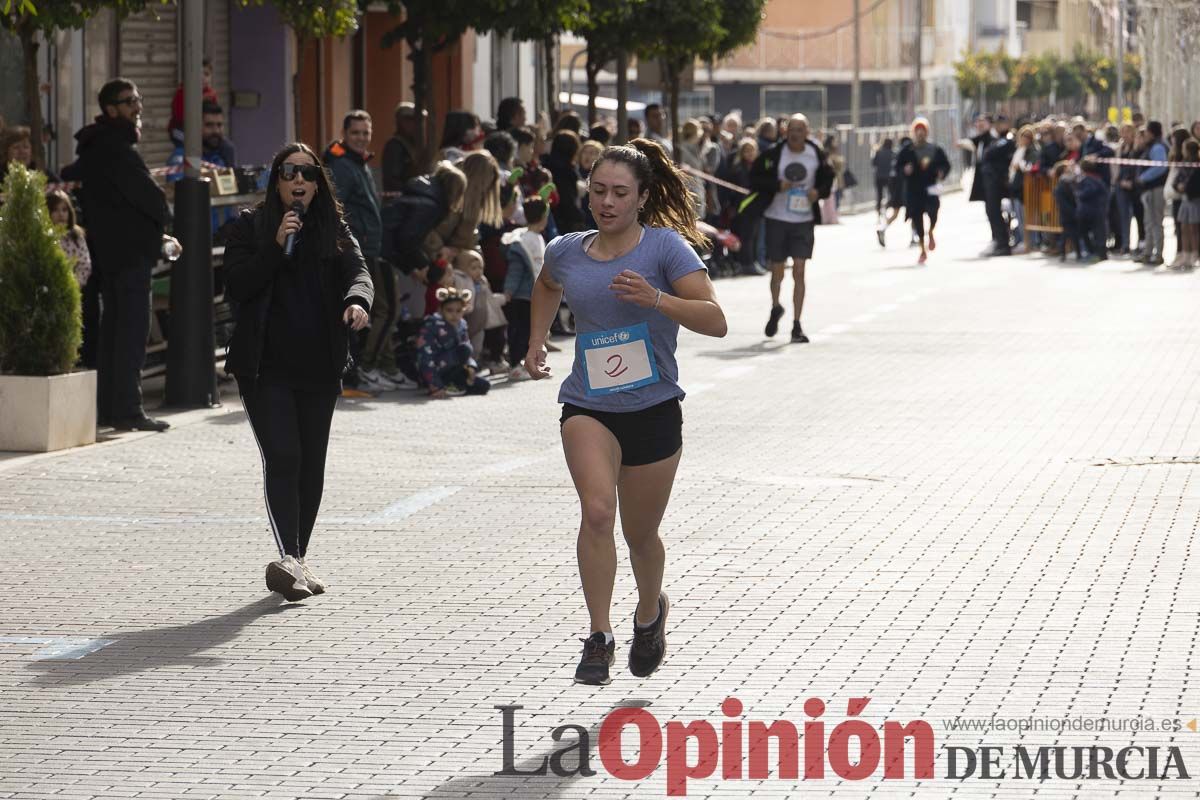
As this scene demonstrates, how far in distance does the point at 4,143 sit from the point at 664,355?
312 inches

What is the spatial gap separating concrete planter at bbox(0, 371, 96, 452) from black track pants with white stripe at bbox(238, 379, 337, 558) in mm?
3878

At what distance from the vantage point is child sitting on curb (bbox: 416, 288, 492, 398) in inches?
595

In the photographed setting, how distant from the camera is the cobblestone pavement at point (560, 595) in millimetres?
6082

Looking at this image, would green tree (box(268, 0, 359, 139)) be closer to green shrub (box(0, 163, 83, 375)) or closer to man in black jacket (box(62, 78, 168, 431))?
man in black jacket (box(62, 78, 168, 431))

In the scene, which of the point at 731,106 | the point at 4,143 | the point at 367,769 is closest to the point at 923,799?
the point at 367,769

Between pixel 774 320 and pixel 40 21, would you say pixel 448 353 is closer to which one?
pixel 40 21

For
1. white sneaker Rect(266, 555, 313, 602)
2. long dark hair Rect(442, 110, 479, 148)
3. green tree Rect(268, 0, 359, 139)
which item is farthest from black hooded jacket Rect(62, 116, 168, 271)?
long dark hair Rect(442, 110, 479, 148)

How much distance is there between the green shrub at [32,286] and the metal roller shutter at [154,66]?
9705 millimetres

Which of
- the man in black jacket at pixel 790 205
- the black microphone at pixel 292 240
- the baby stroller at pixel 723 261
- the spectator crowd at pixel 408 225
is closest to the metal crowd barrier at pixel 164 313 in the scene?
the spectator crowd at pixel 408 225

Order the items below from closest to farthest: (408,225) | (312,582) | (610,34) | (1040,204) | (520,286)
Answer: (312,582)
(408,225)
(520,286)
(610,34)
(1040,204)

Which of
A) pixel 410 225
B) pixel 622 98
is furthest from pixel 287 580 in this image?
pixel 622 98

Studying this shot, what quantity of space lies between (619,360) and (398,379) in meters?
9.04

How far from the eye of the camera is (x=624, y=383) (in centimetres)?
672

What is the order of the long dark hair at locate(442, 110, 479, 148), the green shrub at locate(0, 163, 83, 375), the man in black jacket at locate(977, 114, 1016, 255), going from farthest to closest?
1. the man in black jacket at locate(977, 114, 1016, 255)
2. the long dark hair at locate(442, 110, 479, 148)
3. the green shrub at locate(0, 163, 83, 375)
